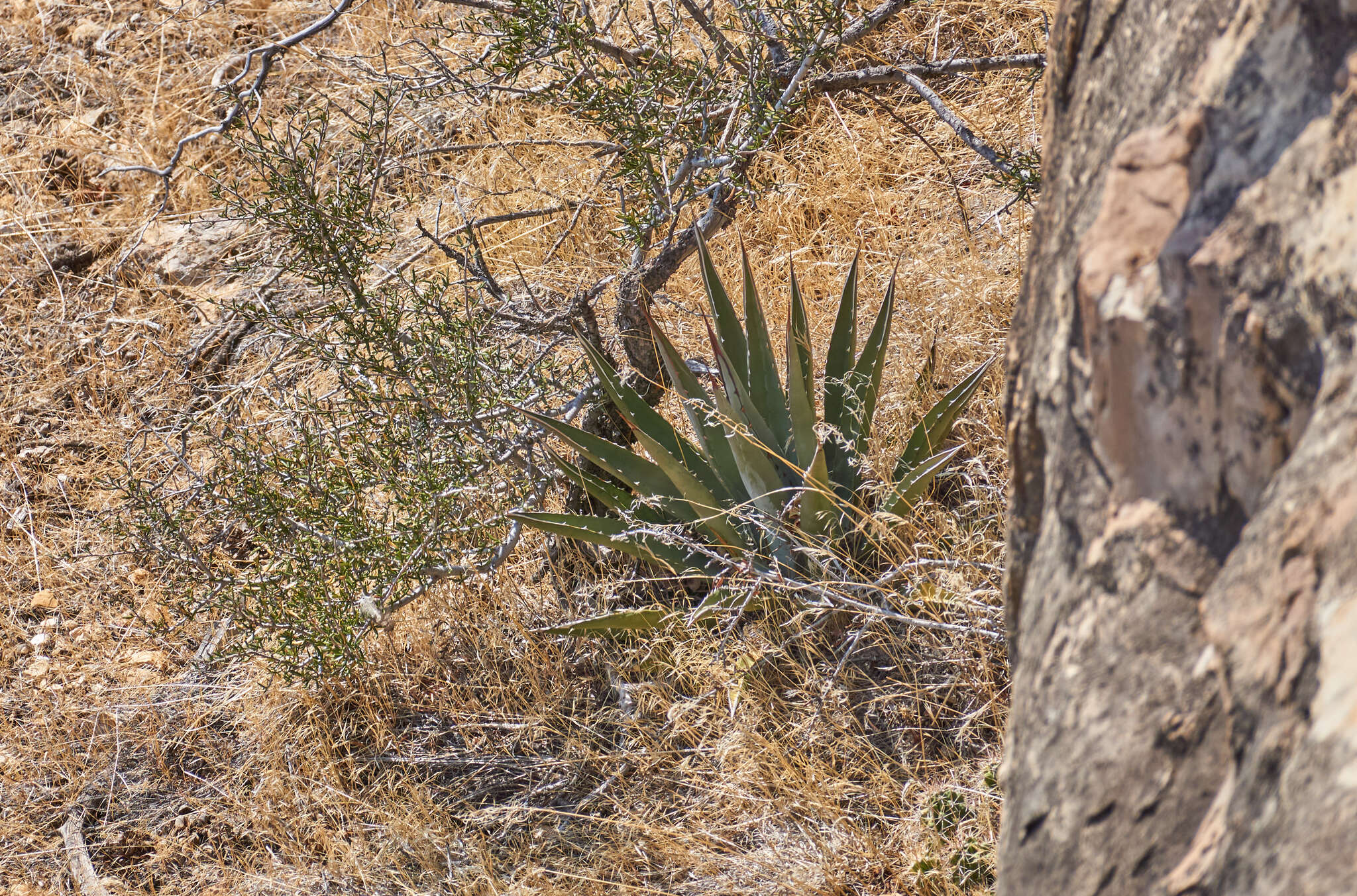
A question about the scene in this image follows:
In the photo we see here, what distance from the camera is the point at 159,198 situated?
4562 mm

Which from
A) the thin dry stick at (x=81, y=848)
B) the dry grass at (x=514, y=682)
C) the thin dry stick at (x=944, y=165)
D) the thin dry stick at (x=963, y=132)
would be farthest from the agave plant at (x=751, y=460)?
the thin dry stick at (x=81, y=848)

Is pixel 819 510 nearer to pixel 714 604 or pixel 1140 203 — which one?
pixel 714 604

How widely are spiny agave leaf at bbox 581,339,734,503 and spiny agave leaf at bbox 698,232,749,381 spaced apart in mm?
239

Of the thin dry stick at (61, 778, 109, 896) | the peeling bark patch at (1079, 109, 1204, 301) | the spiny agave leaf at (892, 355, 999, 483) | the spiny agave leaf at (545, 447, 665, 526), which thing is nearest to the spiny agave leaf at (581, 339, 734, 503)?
the spiny agave leaf at (545, 447, 665, 526)

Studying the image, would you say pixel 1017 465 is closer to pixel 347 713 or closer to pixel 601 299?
pixel 347 713

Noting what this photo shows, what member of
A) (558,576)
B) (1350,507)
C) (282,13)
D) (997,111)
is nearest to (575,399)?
(558,576)

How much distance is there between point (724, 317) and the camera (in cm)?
253

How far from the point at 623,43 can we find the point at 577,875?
329 cm

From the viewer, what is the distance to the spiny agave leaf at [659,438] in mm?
2443

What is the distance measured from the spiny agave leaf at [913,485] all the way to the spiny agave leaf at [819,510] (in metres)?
0.13

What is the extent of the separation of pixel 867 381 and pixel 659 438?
0.56m

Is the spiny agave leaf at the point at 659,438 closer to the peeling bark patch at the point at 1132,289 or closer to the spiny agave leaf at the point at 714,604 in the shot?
the spiny agave leaf at the point at 714,604

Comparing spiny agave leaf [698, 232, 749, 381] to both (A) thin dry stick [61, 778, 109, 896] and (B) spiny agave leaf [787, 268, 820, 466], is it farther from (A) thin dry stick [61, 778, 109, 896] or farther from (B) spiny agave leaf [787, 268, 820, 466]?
(A) thin dry stick [61, 778, 109, 896]

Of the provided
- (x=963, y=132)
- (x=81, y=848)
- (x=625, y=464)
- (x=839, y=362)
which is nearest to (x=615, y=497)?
(x=625, y=464)
